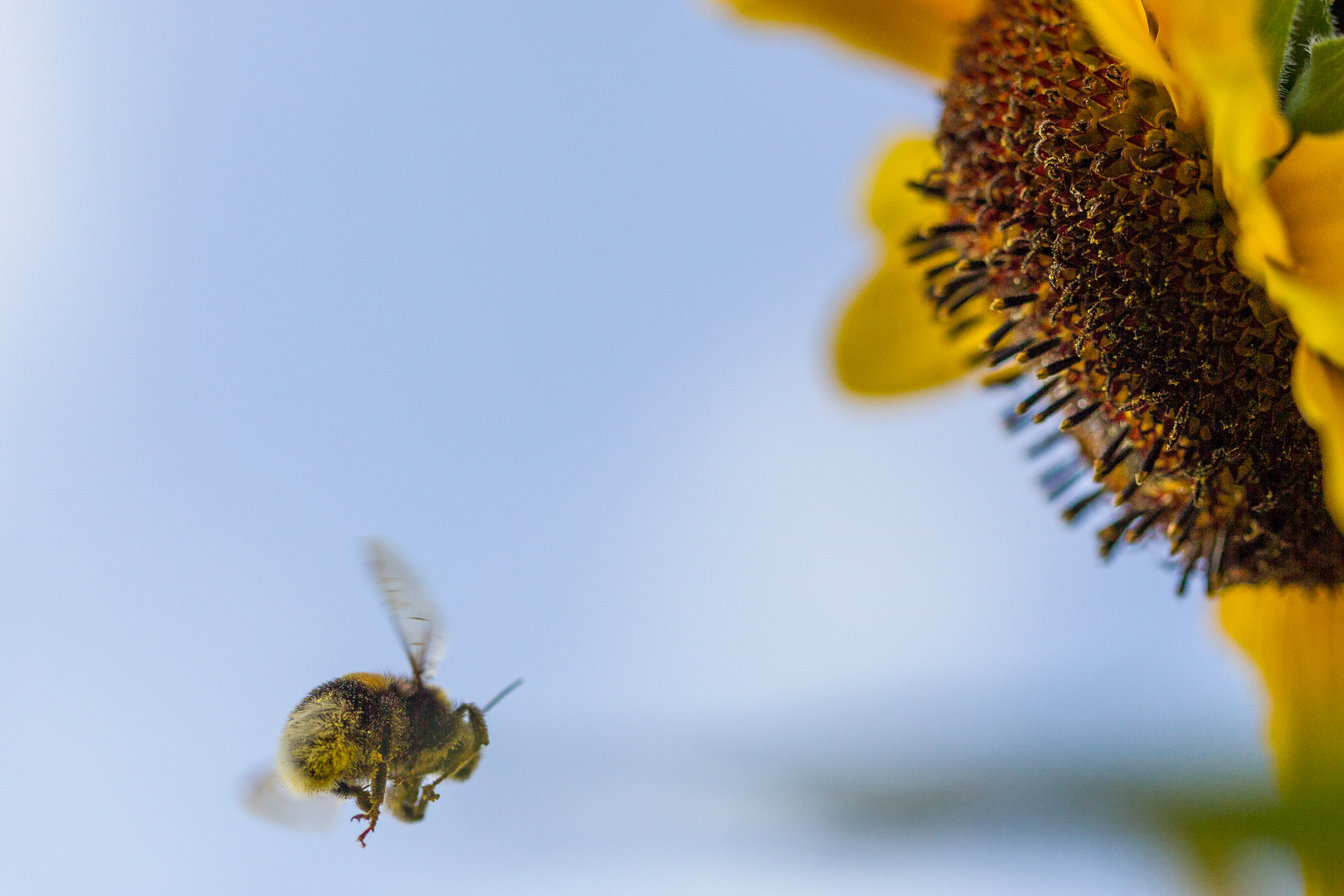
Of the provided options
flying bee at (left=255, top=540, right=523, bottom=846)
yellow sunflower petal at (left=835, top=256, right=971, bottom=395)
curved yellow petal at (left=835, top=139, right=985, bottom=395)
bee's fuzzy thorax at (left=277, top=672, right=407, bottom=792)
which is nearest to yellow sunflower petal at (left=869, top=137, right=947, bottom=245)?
curved yellow petal at (left=835, top=139, right=985, bottom=395)

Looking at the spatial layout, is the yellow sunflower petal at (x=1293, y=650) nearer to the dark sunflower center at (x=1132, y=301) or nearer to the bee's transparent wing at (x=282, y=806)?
the dark sunflower center at (x=1132, y=301)

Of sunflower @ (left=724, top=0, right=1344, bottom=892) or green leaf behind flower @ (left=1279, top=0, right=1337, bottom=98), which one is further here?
green leaf behind flower @ (left=1279, top=0, right=1337, bottom=98)

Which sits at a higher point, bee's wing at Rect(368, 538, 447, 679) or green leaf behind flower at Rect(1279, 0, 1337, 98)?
green leaf behind flower at Rect(1279, 0, 1337, 98)

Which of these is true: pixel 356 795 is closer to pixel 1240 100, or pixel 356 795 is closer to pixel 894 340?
pixel 894 340

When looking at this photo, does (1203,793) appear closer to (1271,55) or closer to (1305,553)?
(1271,55)

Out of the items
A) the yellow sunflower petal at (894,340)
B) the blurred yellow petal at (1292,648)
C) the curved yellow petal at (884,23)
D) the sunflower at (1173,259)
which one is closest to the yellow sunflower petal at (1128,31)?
the sunflower at (1173,259)

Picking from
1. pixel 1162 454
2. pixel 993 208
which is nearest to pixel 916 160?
pixel 993 208

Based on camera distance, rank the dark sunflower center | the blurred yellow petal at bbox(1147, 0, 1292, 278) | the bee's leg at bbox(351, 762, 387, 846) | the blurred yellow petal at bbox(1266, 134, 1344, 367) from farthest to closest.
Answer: the bee's leg at bbox(351, 762, 387, 846)
the dark sunflower center
the blurred yellow petal at bbox(1266, 134, 1344, 367)
the blurred yellow petal at bbox(1147, 0, 1292, 278)

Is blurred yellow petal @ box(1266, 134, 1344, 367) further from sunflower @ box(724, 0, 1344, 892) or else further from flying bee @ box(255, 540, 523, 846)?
flying bee @ box(255, 540, 523, 846)
